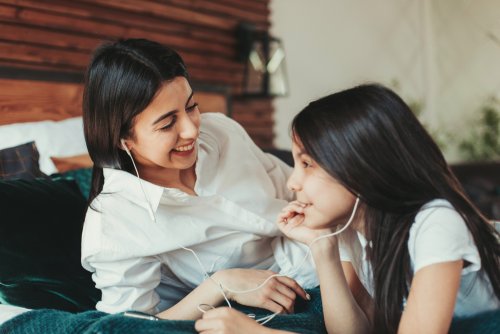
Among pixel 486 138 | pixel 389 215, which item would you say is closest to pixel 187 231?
pixel 389 215

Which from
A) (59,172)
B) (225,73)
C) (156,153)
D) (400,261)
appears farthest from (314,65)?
(400,261)

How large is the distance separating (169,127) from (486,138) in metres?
3.86

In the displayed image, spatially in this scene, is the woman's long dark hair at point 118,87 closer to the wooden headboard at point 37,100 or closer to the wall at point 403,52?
the wooden headboard at point 37,100

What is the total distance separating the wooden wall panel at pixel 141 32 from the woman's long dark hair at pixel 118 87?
78cm

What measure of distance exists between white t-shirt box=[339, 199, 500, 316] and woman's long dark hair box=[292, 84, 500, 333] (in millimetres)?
22

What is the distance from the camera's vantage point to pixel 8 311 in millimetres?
1267

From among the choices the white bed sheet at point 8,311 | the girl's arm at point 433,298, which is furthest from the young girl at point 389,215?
the white bed sheet at point 8,311

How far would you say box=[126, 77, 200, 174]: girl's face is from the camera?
134cm

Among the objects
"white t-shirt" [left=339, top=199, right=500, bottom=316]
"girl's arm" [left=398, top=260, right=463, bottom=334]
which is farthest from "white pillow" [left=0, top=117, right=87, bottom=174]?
"girl's arm" [left=398, top=260, right=463, bottom=334]

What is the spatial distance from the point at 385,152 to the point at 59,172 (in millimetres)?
1239

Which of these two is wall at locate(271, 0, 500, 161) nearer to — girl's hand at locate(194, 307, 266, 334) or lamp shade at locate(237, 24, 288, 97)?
lamp shade at locate(237, 24, 288, 97)

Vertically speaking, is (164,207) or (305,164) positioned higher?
(305,164)

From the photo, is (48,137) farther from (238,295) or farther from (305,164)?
(305,164)

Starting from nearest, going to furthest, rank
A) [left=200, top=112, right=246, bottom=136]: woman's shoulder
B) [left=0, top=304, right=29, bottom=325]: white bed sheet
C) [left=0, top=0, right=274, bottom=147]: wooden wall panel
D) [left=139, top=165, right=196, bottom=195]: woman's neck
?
[left=0, top=304, right=29, bottom=325]: white bed sheet → [left=139, top=165, right=196, bottom=195]: woman's neck → [left=200, top=112, right=246, bottom=136]: woman's shoulder → [left=0, top=0, right=274, bottom=147]: wooden wall panel
